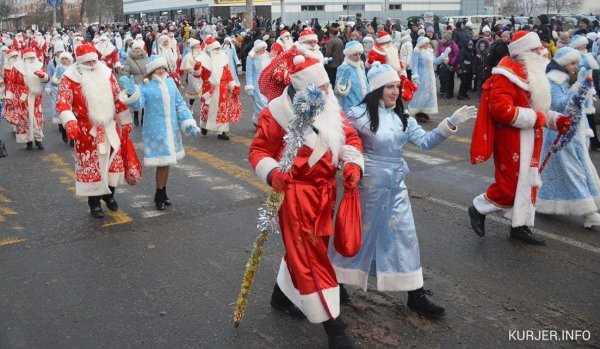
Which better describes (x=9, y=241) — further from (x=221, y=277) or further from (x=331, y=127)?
(x=331, y=127)

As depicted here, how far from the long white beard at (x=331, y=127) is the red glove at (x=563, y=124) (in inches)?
108

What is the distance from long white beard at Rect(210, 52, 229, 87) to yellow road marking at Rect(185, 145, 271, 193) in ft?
5.06

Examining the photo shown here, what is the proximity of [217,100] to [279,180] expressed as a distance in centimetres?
846

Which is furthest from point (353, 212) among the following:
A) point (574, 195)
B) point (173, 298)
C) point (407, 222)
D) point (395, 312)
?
point (574, 195)

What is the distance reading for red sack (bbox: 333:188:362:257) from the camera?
3.95 metres

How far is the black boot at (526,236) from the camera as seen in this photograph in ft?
19.7

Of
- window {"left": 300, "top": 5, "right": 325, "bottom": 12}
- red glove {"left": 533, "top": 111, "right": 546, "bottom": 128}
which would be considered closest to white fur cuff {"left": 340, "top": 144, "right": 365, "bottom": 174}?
red glove {"left": 533, "top": 111, "right": 546, "bottom": 128}

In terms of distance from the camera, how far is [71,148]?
11.8m

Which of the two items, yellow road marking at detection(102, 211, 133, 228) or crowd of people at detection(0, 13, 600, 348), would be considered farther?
yellow road marking at detection(102, 211, 133, 228)

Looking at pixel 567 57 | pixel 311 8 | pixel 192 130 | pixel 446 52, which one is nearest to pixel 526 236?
pixel 567 57

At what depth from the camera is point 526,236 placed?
6039mm

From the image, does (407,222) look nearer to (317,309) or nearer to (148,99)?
(317,309)

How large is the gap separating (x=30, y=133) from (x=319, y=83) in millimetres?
8917

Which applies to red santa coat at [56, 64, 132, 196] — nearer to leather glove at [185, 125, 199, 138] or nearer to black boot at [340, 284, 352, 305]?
leather glove at [185, 125, 199, 138]
